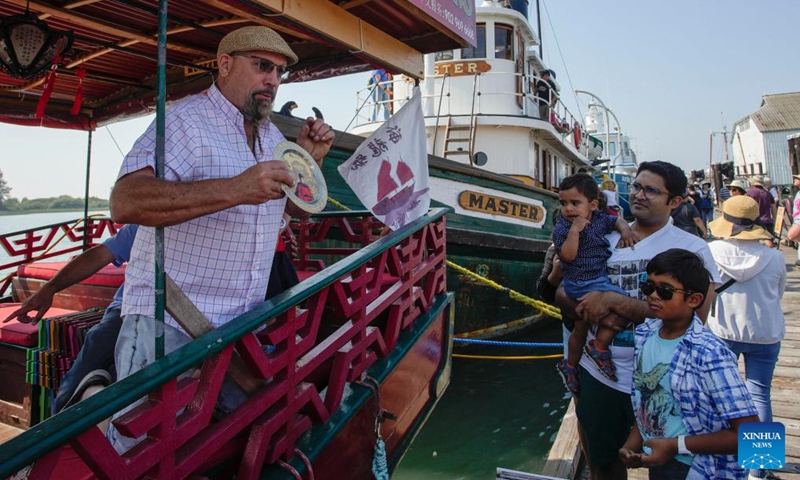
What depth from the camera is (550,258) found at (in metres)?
2.90

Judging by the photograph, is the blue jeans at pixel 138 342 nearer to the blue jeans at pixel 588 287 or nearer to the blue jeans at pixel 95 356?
the blue jeans at pixel 95 356

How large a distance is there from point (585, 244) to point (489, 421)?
3.90m

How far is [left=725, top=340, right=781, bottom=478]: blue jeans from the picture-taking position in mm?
3236

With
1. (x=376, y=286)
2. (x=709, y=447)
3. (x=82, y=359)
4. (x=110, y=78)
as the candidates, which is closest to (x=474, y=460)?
(x=376, y=286)

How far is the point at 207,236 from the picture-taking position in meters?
1.73

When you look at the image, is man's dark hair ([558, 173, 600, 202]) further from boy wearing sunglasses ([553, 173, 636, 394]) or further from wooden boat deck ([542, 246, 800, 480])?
wooden boat deck ([542, 246, 800, 480])

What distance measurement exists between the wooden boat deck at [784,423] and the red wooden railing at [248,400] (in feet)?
4.42

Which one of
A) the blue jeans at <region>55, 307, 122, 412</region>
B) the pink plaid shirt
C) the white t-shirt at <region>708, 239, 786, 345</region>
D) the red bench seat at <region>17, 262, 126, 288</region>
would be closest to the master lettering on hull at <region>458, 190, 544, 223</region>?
the white t-shirt at <region>708, 239, 786, 345</region>

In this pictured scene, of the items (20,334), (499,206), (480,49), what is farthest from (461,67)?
(20,334)

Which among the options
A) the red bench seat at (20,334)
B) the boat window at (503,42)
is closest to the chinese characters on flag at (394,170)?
the red bench seat at (20,334)

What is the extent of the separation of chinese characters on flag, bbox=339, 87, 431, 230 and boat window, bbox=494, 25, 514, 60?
239 inches

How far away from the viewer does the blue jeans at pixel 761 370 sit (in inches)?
127

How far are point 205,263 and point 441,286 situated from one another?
2.20 m

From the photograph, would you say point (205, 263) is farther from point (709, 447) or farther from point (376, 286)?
point (709, 447)
